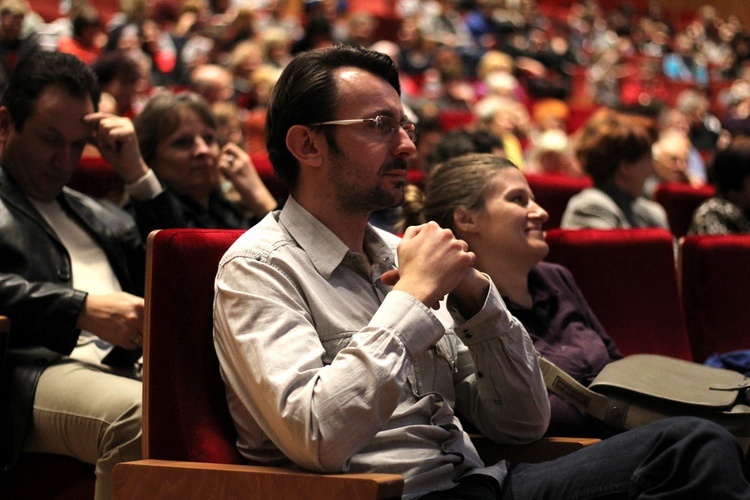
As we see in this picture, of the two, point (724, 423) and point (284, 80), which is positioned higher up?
point (284, 80)

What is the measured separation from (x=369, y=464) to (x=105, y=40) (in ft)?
8.67

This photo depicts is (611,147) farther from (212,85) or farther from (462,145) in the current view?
(212,85)

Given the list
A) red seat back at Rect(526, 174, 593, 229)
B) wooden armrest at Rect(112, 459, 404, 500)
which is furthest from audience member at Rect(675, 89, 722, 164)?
wooden armrest at Rect(112, 459, 404, 500)

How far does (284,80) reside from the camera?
2.55ft

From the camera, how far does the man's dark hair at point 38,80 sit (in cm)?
104

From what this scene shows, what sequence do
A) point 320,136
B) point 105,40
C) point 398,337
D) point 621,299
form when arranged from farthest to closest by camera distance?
point 105,40 → point 621,299 → point 320,136 → point 398,337

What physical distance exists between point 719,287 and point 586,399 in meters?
0.46

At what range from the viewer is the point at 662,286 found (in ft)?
4.15

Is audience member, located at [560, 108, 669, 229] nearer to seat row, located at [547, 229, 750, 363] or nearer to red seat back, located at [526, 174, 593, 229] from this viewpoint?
red seat back, located at [526, 174, 593, 229]

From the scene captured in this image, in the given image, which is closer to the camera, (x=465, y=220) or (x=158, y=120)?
(x=465, y=220)

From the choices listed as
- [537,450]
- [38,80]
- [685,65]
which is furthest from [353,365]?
[685,65]

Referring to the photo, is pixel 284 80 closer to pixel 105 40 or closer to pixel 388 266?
pixel 388 266

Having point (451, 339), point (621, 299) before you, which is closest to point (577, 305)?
point (621, 299)

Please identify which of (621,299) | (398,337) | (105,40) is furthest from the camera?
(105,40)
